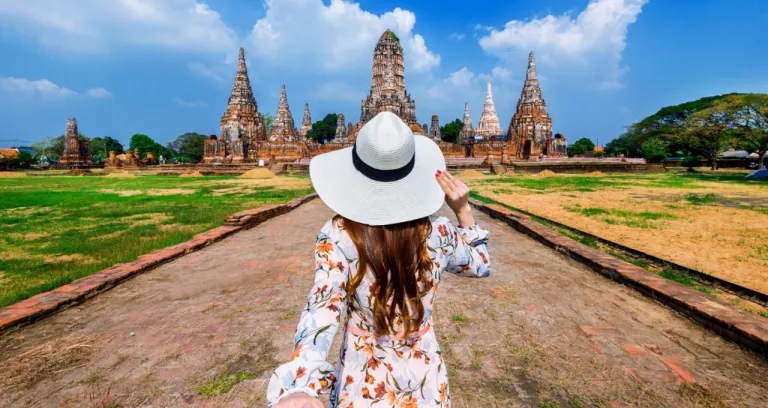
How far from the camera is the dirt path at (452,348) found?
2234 millimetres

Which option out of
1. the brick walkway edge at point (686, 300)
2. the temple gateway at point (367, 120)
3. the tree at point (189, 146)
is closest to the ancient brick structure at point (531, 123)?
the temple gateway at point (367, 120)

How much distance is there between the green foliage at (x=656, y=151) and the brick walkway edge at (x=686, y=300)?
124 ft

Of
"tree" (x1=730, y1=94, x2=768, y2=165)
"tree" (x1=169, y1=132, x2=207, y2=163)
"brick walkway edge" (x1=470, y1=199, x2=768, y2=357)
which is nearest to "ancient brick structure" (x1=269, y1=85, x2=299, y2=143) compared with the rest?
"tree" (x1=169, y1=132, x2=207, y2=163)

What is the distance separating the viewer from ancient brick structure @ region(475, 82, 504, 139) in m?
51.6

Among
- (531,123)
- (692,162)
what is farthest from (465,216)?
(692,162)

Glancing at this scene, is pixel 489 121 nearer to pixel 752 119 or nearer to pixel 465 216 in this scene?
pixel 752 119

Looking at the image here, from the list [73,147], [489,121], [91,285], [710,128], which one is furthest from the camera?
[489,121]

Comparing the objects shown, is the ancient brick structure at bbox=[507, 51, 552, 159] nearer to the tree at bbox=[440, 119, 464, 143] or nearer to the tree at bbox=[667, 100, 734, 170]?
the tree at bbox=[667, 100, 734, 170]

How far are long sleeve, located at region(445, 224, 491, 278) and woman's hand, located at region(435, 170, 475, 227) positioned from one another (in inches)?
2.0

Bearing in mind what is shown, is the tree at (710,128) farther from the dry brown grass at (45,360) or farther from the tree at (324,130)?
the tree at (324,130)

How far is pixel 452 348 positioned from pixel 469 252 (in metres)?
1.64

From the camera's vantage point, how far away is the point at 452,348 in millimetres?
2783

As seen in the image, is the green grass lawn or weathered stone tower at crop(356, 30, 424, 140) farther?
weathered stone tower at crop(356, 30, 424, 140)

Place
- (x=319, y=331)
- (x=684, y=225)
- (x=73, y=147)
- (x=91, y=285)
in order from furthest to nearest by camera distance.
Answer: (x=73, y=147)
(x=684, y=225)
(x=91, y=285)
(x=319, y=331)
